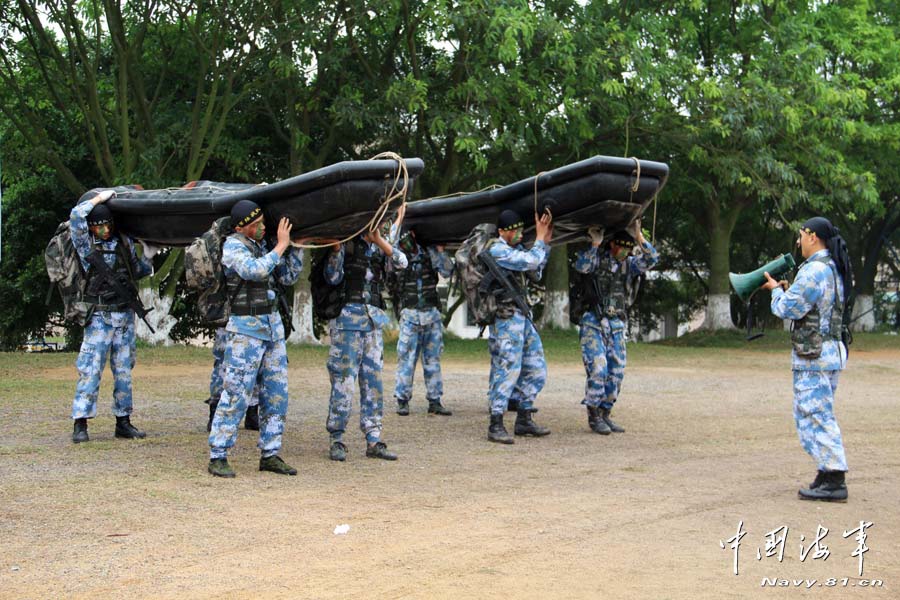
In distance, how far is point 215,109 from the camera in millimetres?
17938

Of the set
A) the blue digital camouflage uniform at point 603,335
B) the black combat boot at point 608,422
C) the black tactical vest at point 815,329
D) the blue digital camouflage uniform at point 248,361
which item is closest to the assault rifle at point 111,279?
the blue digital camouflage uniform at point 248,361

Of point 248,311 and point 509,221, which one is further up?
point 509,221

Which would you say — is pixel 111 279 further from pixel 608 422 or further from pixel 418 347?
pixel 608 422

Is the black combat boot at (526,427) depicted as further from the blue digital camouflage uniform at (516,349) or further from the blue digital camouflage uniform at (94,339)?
the blue digital camouflage uniform at (94,339)

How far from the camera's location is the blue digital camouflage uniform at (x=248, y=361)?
6582mm

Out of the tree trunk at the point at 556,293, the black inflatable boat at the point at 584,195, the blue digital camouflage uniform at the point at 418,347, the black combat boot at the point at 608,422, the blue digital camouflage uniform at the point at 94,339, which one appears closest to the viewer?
the blue digital camouflage uniform at the point at 94,339

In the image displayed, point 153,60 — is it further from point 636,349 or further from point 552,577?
point 552,577

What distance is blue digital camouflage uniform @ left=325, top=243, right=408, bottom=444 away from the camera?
7418mm

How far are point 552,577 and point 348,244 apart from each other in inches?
142

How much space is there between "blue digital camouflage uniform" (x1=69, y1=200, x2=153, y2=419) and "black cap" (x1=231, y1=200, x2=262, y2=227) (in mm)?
1646

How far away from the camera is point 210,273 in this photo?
680 centimetres

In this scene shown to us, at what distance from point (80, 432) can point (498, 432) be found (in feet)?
11.1

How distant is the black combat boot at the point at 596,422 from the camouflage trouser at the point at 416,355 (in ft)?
5.97

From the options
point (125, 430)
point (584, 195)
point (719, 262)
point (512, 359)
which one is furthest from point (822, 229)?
point (719, 262)
